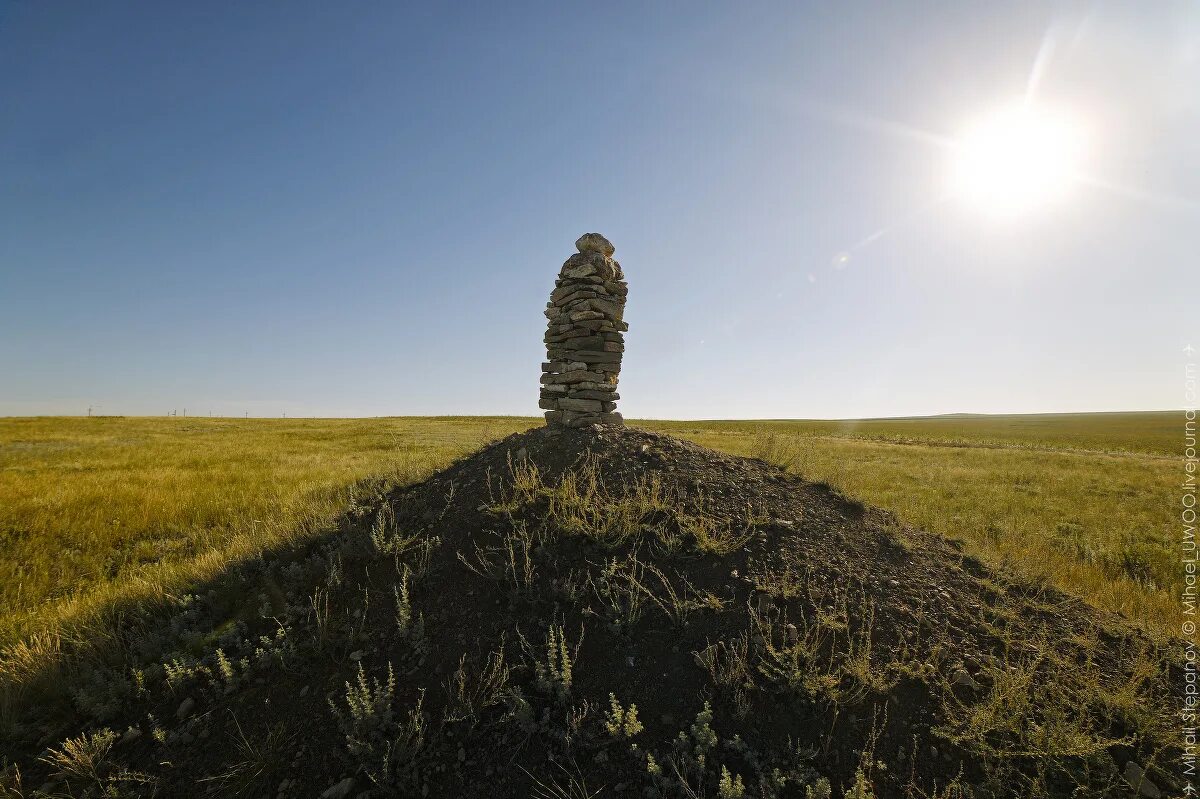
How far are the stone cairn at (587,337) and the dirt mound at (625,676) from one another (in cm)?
330

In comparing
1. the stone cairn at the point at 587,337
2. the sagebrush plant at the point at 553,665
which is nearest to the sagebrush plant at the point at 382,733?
the sagebrush plant at the point at 553,665

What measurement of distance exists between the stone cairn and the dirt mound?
3.30 meters

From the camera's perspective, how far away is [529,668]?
158 inches

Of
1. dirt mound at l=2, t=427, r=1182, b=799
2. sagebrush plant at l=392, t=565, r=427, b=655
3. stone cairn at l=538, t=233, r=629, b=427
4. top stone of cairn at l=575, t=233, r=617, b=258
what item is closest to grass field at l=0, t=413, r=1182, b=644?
dirt mound at l=2, t=427, r=1182, b=799

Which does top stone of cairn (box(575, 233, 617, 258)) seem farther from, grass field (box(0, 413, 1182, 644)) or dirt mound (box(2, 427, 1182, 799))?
dirt mound (box(2, 427, 1182, 799))

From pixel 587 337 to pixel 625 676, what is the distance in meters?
6.57

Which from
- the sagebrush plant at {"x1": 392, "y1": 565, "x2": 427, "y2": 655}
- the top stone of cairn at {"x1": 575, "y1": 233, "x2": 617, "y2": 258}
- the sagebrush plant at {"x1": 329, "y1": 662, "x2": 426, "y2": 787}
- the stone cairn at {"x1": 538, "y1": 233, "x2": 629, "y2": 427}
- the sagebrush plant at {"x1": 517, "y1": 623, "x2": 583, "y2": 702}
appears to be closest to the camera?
the sagebrush plant at {"x1": 329, "y1": 662, "x2": 426, "y2": 787}

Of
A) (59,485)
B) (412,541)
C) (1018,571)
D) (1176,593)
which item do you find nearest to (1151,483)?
(1176,593)

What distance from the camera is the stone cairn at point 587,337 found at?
30.0 ft

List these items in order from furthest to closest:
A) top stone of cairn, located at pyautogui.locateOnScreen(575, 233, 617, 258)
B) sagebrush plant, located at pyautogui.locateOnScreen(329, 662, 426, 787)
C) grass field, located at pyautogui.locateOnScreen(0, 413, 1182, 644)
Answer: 1. top stone of cairn, located at pyautogui.locateOnScreen(575, 233, 617, 258)
2. grass field, located at pyautogui.locateOnScreen(0, 413, 1182, 644)
3. sagebrush plant, located at pyautogui.locateOnScreen(329, 662, 426, 787)

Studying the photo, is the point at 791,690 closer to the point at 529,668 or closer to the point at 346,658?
the point at 529,668

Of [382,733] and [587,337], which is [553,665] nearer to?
[382,733]

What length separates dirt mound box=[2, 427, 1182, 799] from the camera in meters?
3.29

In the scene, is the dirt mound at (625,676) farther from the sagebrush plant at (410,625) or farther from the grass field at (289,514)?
the grass field at (289,514)
